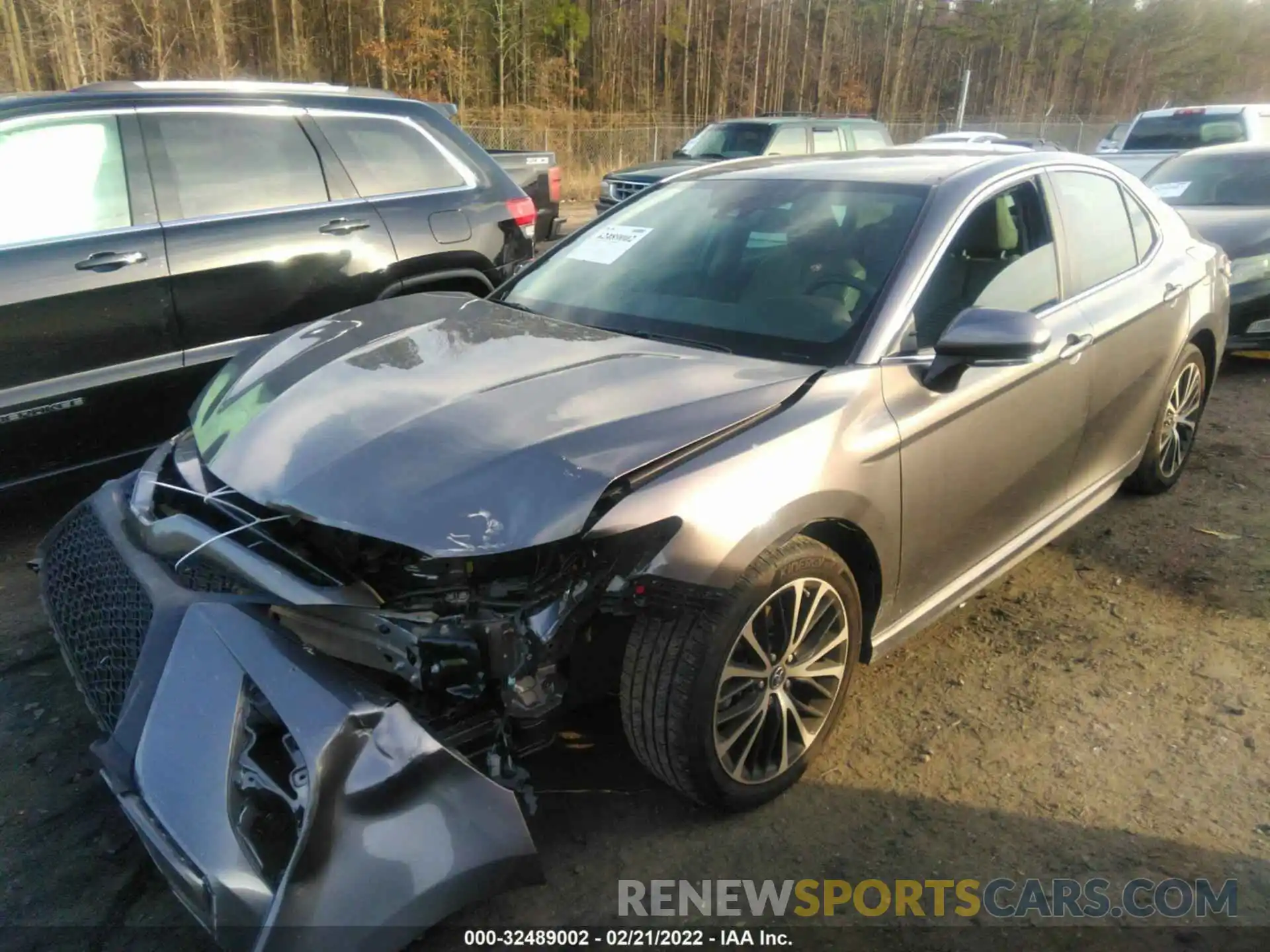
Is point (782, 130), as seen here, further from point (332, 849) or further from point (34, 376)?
point (332, 849)

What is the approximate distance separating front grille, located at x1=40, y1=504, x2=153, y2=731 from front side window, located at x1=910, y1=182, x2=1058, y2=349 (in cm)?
232

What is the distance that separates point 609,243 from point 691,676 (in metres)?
2.00

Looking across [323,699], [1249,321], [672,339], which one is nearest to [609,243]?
[672,339]

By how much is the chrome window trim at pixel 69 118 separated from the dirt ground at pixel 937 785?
134 cm

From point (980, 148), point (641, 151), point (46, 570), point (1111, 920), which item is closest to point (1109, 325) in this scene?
point (980, 148)

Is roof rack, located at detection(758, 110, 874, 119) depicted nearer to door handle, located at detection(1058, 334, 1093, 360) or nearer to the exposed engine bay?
door handle, located at detection(1058, 334, 1093, 360)

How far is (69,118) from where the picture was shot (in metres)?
4.02

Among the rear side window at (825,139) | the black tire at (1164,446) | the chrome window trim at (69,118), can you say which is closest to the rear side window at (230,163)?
the chrome window trim at (69,118)

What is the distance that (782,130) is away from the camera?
1357 cm

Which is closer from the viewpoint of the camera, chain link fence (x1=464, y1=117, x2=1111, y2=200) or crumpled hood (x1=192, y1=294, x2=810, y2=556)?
crumpled hood (x1=192, y1=294, x2=810, y2=556)

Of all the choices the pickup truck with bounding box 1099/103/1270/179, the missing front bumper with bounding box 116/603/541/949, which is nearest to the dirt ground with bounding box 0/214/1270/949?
the missing front bumper with bounding box 116/603/541/949

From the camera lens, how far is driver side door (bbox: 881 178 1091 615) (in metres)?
2.79

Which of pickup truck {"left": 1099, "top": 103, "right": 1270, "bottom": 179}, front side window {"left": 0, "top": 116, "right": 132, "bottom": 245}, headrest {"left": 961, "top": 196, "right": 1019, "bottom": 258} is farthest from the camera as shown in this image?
pickup truck {"left": 1099, "top": 103, "right": 1270, "bottom": 179}

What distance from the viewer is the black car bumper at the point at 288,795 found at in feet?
5.82
